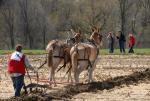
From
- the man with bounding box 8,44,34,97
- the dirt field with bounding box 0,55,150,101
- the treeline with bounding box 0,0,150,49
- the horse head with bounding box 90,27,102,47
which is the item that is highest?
the treeline with bounding box 0,0,150,49

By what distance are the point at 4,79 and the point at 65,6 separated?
71.2 m

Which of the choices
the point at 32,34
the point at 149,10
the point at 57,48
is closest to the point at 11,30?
the point at 32,34

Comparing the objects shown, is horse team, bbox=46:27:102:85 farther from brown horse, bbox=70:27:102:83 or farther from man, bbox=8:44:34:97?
man, bbox=8:44:34:97

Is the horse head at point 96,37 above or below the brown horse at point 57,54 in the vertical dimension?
above

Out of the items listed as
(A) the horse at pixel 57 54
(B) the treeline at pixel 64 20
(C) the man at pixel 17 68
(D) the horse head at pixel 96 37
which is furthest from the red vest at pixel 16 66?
(B) the treeline at pixel 64 20

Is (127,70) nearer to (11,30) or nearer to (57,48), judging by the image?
(57,48)

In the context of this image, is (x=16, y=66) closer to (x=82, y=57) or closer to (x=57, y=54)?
(x=82, y=57)

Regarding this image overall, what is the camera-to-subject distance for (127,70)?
90.8 ft

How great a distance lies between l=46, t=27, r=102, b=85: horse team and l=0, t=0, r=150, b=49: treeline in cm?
6025

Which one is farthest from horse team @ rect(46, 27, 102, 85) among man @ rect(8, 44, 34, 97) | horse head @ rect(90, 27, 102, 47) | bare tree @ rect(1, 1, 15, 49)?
bare tree @ rect(1, 1, 15, 49)

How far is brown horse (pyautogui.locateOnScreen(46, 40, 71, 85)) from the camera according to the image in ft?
Result: 70.4

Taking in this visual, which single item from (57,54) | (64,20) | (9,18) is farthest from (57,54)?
(64,20)

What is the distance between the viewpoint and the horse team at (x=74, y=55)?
20.8 m

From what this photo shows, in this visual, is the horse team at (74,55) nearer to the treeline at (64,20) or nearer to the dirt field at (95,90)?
the dirt field at (95,90)
